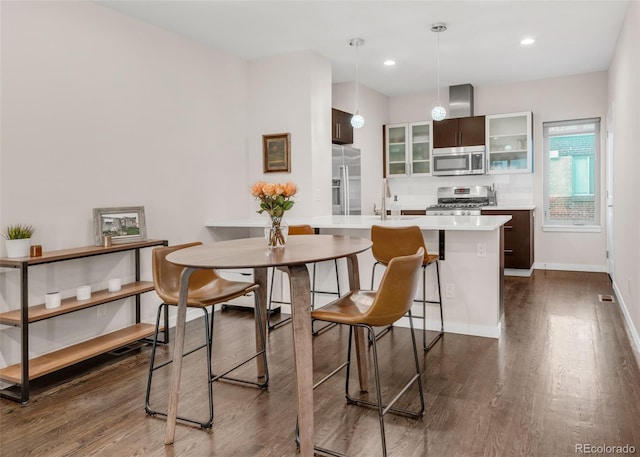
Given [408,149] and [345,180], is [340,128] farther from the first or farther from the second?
[408,149]

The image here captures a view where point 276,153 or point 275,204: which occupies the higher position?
point 276,153

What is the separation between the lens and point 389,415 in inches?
97.6

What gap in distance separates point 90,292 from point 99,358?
1.63 feet

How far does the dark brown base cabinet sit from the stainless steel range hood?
1556 mm

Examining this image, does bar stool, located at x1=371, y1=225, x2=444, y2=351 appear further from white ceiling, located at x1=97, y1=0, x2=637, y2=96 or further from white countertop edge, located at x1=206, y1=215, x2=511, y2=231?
white ceiling, located at x1=97, y1=0, x2=637, y2=96

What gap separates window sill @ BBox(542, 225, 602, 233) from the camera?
6.60 meters

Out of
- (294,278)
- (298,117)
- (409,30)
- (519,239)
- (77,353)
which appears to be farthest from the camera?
(519,239)

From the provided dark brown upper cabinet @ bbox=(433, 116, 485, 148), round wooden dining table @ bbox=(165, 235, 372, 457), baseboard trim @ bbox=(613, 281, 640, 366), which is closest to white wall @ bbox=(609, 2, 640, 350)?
baseboard trim @ bbox=(613, 281, 640, 366)

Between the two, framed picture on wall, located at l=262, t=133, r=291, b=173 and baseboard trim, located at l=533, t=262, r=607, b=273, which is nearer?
framed picture on wall, located at l=262, t=133, r=291, b=173

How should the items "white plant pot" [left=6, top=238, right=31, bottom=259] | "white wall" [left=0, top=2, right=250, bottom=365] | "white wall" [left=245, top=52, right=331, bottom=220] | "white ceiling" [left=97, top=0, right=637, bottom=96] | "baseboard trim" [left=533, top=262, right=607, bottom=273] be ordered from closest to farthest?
"white plant pot" [left=6, top=238, right=31, bottom=259] → "white wall" [left=0, top=2, right=250, bottom=365] → "white ceiling" [left=97, top=0, right=637, bottom=96] → "white wall" [left=245, top=52, right=331, bottom=220] → "baseboard trim" [left=533, top=262, right=607, bottom=273]

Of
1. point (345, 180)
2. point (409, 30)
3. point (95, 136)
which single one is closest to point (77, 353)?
point (95, 136)

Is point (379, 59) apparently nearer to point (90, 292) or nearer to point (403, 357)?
point (403, 357)

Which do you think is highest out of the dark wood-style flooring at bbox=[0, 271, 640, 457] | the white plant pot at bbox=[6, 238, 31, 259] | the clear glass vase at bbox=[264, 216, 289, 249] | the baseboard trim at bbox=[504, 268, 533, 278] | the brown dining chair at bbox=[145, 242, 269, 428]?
the clear glass vase at bbox=[264, 216, 289, 249]

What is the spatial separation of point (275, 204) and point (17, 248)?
1728 mm
